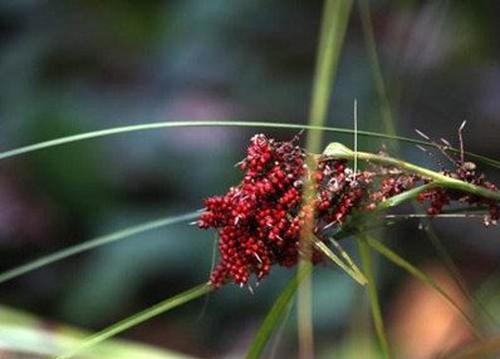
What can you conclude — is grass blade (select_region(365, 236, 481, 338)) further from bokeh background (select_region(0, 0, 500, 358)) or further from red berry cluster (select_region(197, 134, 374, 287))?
bokeh background (select_region(0, 0, 500, 358))

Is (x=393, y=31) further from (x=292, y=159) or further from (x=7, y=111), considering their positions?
(x=292, y=159)

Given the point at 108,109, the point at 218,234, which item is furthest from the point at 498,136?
the point at 218,234

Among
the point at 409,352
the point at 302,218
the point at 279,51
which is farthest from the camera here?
the point at 279,51

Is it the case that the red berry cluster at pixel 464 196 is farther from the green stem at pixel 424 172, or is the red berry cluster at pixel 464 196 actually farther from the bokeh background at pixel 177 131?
the bokeh background at pixel 177 131

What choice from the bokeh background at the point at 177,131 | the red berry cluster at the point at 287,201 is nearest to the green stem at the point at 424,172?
the red berry cluster at the point at 287,201

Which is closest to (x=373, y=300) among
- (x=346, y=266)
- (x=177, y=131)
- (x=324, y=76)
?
(x=346, y=266)

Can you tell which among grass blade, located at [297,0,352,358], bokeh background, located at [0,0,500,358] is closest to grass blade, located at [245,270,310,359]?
grass blade, located at [297,0,352,358]
